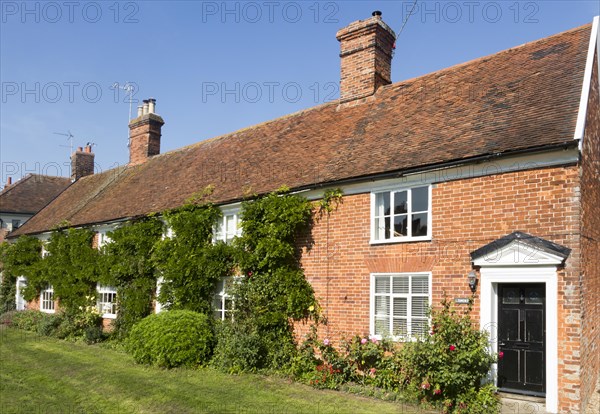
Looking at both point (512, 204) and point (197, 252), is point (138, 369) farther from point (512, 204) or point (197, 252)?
point (512, 204)

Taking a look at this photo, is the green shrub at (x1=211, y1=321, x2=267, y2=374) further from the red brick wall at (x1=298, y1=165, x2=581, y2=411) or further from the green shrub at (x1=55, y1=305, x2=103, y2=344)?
the green shrub at (x1=55, y1=305, x2=103, y2=344)

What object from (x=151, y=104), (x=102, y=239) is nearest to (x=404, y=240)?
(x=102, y=239)

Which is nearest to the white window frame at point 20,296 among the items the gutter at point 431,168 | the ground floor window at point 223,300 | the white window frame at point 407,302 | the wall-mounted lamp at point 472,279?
the ground floor window at point 223,300

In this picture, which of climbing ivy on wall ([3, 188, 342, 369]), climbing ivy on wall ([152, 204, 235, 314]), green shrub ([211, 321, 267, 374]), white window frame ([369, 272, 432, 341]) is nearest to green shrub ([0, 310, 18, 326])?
climbing ivy on wall ([3, 188, 342, 369])

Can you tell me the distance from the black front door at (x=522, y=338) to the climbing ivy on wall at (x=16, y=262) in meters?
20.2

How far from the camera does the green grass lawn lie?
965 cm

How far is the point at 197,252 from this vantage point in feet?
48.4

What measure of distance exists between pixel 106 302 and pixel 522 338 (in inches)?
584

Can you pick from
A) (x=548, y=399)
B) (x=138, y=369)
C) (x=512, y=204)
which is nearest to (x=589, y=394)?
(x=548, y=399)

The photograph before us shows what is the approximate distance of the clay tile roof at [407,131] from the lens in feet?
35.1

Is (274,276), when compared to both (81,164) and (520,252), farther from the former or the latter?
(81,164)

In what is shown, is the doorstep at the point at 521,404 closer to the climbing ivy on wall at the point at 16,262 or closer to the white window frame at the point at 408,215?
the white window frame at the point at 408,215

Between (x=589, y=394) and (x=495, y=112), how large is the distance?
594 centimetres

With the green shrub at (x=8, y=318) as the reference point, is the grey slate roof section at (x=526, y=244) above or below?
above
